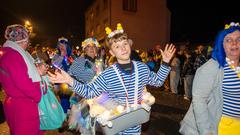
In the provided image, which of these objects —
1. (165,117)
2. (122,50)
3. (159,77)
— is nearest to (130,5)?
(165,117)

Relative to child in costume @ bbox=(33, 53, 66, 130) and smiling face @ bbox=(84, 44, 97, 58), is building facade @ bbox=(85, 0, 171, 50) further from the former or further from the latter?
child in costume @ bbox=(33, 53, 66, 130)

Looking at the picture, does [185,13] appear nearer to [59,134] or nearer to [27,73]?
[59,134]

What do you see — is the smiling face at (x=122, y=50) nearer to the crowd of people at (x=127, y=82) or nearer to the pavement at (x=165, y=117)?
the crowd of people at (x=127, y=82)

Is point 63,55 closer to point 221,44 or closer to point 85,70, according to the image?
point 85,70

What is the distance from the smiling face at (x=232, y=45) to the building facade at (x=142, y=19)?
85.3 feet

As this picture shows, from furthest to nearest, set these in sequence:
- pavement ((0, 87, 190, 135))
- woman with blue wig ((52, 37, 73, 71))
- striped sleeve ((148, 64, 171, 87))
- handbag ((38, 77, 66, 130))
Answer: woman with blue wig ((52, 37, 73, 71)) < pavement ((0, 87, 190, 135)) < handbag ((38, 77, 66, 130)) < striped sleeve ((148, 64, 171, 87))

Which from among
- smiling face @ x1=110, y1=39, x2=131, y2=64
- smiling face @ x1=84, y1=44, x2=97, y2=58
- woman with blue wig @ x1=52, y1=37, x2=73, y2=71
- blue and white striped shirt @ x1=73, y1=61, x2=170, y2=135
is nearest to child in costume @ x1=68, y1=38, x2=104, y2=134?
smiling face @ x1=84, y1=44, x2=97, y2=58

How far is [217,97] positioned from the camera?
9.09 feet

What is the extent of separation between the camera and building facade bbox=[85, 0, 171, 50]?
95.8 feet

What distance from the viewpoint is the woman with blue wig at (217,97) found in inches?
108

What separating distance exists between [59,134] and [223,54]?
473cm

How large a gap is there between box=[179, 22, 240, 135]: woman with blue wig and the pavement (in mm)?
3762

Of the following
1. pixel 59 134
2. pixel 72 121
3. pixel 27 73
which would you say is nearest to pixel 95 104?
pixel 27 73

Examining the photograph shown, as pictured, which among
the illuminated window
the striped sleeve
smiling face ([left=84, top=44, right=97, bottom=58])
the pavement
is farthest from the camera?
the illuminated window
